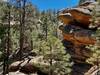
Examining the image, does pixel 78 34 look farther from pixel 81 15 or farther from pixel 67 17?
pixel 67 17

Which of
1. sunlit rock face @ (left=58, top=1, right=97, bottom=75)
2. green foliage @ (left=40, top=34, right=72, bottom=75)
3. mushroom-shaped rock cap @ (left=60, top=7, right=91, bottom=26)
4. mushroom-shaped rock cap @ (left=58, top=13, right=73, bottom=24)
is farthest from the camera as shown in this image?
mushroom-shaped rock cap @ (left=58, top=13, right=73, bottom=24)

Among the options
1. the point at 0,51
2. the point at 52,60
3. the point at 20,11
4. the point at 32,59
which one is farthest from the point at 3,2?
the point at 52,60

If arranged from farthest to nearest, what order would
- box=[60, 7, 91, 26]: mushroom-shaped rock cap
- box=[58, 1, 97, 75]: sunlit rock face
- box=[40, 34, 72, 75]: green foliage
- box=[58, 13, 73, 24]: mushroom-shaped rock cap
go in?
box=[58, 13, 73, 24]: mushroom-shaped rock cap → box=[60, 7, 91, 26]: mushroom-shaped rock cap → box=[58, 1, 97, 75]: sunlit rock face → box=[40, 34, 72, 75]: green foliage

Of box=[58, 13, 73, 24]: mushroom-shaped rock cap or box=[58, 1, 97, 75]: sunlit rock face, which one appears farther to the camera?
box=[58, 13, 73, 24]: mushroom-shaped rock cap

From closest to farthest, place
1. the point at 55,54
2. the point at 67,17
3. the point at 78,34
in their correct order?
the point at 55,54, the point at 78,34, the point at 67,17

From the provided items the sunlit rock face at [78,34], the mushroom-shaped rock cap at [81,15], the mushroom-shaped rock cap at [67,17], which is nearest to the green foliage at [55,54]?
the sunlit rock face at [78,34]

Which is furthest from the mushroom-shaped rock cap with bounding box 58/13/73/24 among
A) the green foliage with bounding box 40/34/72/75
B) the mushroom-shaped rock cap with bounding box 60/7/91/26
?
the green foliage with bounding box 40/34/72/75

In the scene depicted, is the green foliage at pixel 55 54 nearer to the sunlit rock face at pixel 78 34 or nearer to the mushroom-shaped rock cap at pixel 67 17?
the sunlit rock face at pixel 78 34

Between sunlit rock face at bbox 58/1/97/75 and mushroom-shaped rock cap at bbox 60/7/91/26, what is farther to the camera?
mushroom-shaped rock cap at bbox 60/7/91/26

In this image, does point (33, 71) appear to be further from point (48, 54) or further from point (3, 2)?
point (3, 2)

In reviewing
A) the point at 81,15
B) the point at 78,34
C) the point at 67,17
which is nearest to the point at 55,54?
the point at 78,34

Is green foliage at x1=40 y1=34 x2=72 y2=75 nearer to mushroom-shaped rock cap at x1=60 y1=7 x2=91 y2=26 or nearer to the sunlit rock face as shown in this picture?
the sunlit rock face

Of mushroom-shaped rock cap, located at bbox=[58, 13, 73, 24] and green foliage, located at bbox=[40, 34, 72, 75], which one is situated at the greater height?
mushroom-shaped rock cap, located at bbox=[58, 13, 73, 24]

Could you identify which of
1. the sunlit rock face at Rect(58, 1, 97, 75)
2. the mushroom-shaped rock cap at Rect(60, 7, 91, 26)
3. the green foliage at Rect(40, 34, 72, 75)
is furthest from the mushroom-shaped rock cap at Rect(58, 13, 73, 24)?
the green foliage at Rect(40, 34, 72, 75)
